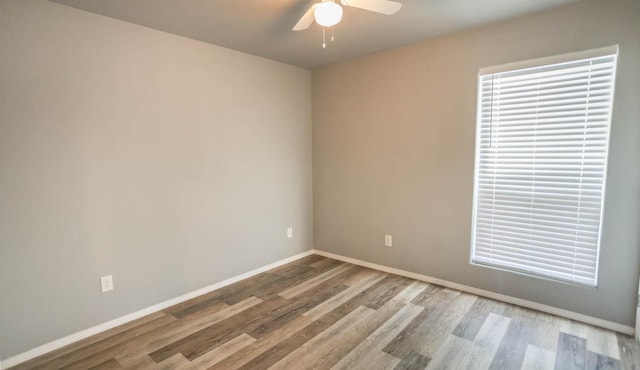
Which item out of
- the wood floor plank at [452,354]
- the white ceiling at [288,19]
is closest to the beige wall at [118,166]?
the white ceiling at [288,19]

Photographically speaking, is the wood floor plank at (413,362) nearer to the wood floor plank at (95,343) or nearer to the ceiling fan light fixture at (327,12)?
the wood floor plank at (95,343)

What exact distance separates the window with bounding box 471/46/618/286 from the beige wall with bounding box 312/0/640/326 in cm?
8

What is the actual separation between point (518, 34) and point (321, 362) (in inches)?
115

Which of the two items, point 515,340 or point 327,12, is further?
point 515,340

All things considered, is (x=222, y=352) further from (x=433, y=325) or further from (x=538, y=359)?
(x=538, y=359)

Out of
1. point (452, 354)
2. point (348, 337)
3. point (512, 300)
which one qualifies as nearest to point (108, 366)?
point (348, 337)

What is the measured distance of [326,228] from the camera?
405 cm

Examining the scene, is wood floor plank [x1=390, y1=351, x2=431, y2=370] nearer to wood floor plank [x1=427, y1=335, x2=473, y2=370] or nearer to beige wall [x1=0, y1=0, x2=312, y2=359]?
wood floor plank [x1=427, y1=335, x2=473, y2=370]

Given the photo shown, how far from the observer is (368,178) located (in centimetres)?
357

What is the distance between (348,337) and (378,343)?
0.22 m

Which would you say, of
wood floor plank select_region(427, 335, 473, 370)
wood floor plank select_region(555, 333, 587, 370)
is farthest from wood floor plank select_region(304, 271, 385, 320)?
wood floor plank select_region(555, 333, 587, 370)

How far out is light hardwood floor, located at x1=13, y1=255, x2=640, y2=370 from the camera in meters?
2.00

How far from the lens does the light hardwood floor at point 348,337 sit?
1997 mm

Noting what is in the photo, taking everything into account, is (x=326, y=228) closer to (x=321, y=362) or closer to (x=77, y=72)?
(x=321, y=362)
